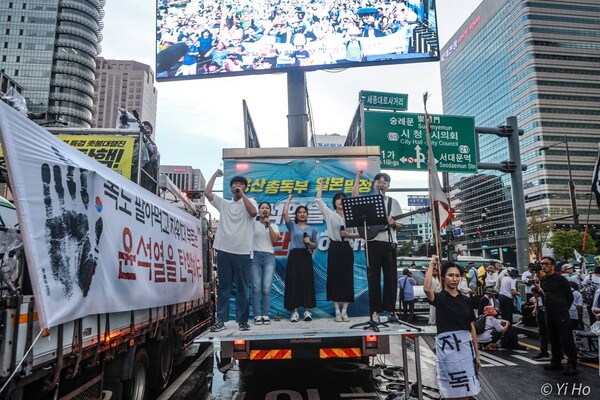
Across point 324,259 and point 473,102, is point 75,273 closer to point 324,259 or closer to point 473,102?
point 324,259

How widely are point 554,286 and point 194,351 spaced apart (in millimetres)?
7759

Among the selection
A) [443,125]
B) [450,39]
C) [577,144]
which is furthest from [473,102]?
[443,125]

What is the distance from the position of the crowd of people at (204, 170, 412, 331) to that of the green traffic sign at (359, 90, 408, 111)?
6.78 m

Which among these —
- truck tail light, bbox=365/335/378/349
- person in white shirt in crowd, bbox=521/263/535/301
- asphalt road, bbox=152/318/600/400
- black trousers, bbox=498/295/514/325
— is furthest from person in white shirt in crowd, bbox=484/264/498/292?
truck tail light, bbox=365/335/378/349

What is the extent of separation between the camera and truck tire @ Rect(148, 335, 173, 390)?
6017 millimetres

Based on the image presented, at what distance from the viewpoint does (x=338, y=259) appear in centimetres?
628

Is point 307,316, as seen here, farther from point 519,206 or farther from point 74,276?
point 519,206

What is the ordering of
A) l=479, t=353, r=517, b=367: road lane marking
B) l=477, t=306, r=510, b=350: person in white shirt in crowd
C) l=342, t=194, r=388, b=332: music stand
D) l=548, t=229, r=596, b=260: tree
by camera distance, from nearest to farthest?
l=342, t=194, r=388, b=332: music stand < l=479, t=353, r=517, b=367: road lane marking < l=477, t=306, r=510, b=350: person in white shirt in crowd < l=548, t=229, r=596, b=260: tree

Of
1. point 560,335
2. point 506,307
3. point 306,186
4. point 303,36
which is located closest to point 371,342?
point 306,186

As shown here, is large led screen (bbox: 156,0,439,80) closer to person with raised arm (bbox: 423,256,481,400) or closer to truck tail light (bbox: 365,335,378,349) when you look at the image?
truck tail light (bbox: 365,335,378,349)

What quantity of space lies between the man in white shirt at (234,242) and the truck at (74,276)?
2.54 ft

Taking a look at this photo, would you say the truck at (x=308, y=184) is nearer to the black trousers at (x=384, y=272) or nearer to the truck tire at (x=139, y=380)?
the black trousers at (x=384, y=272)

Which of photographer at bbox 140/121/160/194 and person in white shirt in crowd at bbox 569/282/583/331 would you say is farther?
person in white shirt in crowd at bbox 569/282/583/331

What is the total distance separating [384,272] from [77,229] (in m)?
4.11
